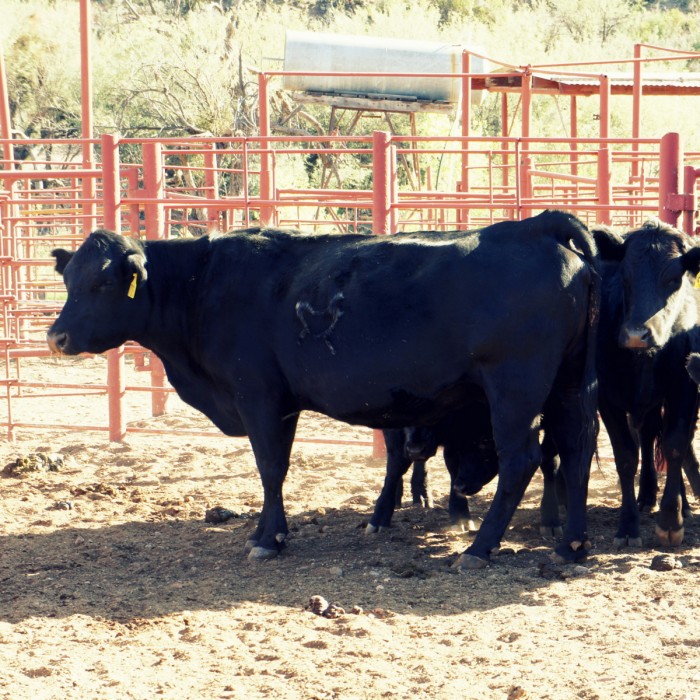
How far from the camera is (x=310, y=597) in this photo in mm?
4801

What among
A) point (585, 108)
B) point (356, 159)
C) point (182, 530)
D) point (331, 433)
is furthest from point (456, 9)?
point (182, 530)

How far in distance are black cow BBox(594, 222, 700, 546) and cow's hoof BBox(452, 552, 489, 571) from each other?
0.85 metres

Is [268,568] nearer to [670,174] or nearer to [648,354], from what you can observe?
[648,354]

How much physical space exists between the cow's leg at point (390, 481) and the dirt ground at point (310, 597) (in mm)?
100

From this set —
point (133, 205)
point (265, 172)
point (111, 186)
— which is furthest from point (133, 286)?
point (265, 172)

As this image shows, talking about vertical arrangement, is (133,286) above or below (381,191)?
below

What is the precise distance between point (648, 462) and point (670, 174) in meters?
1.88

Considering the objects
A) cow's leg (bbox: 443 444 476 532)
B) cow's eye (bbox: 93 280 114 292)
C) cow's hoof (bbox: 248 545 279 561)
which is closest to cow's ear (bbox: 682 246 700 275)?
cow's leg (bbox: 443 444 476 532)

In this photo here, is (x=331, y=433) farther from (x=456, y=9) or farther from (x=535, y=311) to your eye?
(x=456, y=9)

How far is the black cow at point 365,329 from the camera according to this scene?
5211mm

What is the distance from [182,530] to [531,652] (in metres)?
2.63

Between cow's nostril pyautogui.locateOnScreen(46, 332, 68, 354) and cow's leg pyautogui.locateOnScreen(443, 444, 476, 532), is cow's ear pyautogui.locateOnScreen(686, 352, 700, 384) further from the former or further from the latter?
cow's nostril pyautogui.locateOnScreen(46, 332, 68, 354)

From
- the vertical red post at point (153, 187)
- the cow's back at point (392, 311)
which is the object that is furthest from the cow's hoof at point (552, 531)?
the vertical red post at point (153, 187)

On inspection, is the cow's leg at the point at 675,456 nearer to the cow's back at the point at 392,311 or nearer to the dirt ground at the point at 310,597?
the dirt ground at the point at 310,597
